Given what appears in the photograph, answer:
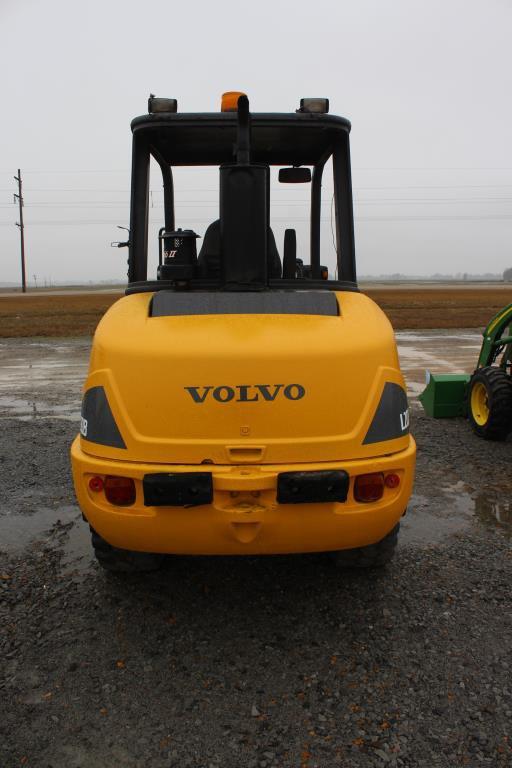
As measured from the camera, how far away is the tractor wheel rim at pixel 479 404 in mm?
6187

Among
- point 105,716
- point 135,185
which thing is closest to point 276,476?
point 105,716

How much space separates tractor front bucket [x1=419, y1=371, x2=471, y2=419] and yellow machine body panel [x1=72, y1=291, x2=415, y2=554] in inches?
175

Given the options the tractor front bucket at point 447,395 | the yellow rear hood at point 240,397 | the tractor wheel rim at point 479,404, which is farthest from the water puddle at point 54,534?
the tractor front bucket at point 447,395

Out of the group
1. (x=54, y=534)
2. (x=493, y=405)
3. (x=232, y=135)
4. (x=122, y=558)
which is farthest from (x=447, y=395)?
(x=122, y=558)

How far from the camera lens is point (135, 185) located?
11.0 ft

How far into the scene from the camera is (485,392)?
6.20m

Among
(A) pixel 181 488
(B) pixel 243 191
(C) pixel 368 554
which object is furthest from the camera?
(C) pixel 368 554

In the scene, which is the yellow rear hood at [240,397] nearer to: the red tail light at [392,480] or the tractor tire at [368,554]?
the red tail light at [392,480]

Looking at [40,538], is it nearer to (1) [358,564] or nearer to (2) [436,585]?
(1) [358,564]

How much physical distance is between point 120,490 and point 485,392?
189 inches

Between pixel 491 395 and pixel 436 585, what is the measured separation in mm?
3122

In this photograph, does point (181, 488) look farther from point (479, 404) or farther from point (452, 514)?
point (479, 404)

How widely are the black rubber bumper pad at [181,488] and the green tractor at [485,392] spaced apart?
424 cm

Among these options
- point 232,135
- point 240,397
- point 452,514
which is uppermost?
point 232,135
